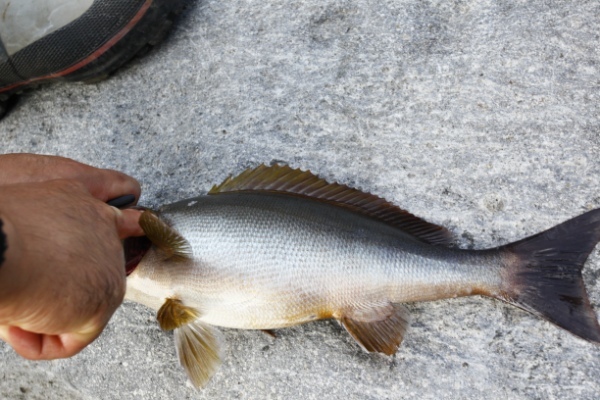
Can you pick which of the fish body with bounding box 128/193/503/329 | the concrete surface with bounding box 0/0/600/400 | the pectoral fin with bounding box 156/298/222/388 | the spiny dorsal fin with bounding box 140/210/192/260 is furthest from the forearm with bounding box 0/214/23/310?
the concrete surface with bounding box 0/0/600/400

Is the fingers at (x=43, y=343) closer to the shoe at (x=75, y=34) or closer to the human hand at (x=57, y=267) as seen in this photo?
the human hand at (x=57, y=267)

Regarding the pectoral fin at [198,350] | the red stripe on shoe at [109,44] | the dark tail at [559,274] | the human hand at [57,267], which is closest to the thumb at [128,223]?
the human hand at [57,267]

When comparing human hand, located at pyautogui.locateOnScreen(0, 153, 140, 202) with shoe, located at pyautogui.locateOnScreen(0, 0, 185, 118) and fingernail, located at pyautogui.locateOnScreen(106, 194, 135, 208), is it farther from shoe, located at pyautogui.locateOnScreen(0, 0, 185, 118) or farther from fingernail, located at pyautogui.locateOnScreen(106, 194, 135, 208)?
shoe, located at pyautogui.locateOnScreen(0, 0, 185, 118)

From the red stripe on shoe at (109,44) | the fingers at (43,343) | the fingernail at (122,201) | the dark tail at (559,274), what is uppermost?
the red stripe on shoe at (109,44)

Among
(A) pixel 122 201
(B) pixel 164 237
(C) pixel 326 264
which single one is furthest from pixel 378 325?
(A) pixel 122 201

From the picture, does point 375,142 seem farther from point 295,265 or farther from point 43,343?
point 43,343

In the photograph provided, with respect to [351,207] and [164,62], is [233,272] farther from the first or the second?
[164,62]

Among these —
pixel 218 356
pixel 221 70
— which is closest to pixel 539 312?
pixel 218 356
